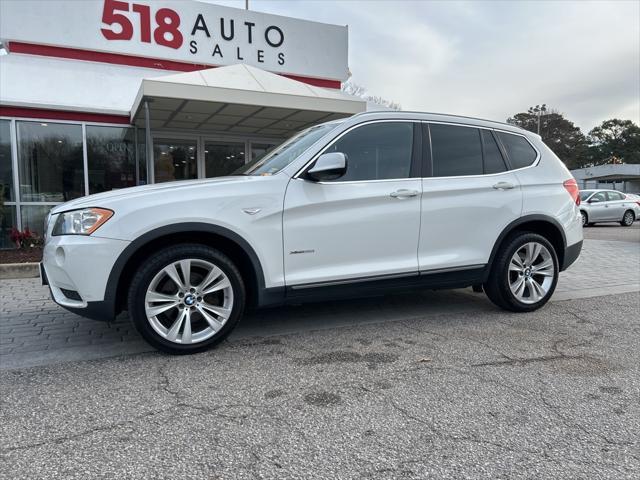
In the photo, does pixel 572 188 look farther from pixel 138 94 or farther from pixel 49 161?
pixel 49 161

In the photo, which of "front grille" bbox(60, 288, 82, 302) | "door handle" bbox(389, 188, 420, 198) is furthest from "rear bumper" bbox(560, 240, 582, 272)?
"front grille" bbox(60, 288, 82, 302)

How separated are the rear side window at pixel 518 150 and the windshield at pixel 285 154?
1.86 m

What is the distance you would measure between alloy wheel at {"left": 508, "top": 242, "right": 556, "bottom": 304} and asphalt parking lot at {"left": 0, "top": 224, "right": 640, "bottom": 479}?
258mm

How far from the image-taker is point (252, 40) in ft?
42.7

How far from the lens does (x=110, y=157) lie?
419 inches

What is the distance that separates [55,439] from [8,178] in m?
9.05

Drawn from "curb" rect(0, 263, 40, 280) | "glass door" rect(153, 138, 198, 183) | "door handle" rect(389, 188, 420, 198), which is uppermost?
"glass door" rect(153, 138, 198, 183)

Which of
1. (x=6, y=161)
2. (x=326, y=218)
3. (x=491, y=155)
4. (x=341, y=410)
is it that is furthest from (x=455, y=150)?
(x=6, y=161)

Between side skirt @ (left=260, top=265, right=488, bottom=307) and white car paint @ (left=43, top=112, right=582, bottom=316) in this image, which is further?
side skirt @ (left=260, top=265, right=488, bottom=307)

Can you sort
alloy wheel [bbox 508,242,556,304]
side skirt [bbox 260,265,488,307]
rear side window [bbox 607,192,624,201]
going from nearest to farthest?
side skirt [bbox 260,265,488,307], alloy wheel [bbox 508,242,556,304], rear side window [bbox 607,192,624,201]

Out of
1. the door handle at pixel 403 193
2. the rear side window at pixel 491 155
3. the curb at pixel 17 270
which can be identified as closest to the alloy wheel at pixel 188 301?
the door handle at pixel 403 193

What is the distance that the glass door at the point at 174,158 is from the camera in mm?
11508

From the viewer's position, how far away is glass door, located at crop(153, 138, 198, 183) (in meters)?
11.5

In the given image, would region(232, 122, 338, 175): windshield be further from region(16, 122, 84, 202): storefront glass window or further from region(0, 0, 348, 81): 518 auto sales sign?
region(0, 0, 348, 81): 518 auto sales sign
